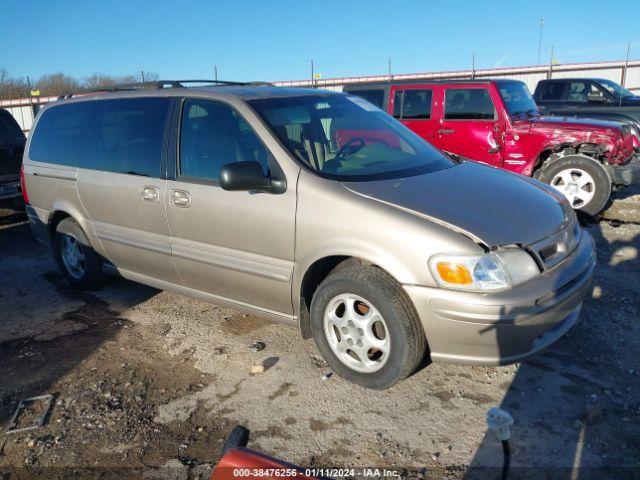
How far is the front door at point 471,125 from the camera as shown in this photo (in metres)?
7.55

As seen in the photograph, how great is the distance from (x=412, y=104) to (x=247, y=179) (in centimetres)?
544

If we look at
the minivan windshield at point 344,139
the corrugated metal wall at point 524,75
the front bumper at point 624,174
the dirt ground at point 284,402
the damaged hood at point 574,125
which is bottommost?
the dirt ground at point 284,402

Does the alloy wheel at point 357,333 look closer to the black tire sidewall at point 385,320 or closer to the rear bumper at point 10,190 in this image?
the black tire sidewall at point 385,320

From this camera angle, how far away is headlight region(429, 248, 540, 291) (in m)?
2.78

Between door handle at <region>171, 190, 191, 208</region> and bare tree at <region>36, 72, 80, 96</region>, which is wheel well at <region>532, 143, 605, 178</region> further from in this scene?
bare tree at <region>36, 72, 80, 96</region>

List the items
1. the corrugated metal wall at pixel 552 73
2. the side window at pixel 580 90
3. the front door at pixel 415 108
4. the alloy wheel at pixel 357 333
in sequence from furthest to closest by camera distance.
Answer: the corrugated metal wall at pixel 552 73, the side window at pixel 580 90, the front door at pixel 415 108, the alloy wheel at pixel 357 333

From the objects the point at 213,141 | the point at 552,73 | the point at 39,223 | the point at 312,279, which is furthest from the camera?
the point at 552,73

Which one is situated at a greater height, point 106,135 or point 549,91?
point 549,91

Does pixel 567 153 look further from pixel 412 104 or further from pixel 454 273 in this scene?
pixel 454 273

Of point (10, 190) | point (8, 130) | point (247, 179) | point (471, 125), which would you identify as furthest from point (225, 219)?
point (8, 130)

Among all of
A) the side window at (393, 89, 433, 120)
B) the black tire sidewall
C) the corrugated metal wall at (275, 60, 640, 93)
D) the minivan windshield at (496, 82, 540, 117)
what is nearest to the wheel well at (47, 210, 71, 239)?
the black tire sidewall

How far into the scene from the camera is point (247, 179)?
10.8 feet

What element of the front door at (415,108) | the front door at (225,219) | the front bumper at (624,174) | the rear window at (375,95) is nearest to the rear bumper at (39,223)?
the front door at (225,219)

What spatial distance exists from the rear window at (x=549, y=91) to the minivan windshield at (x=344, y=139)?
8870 mm
